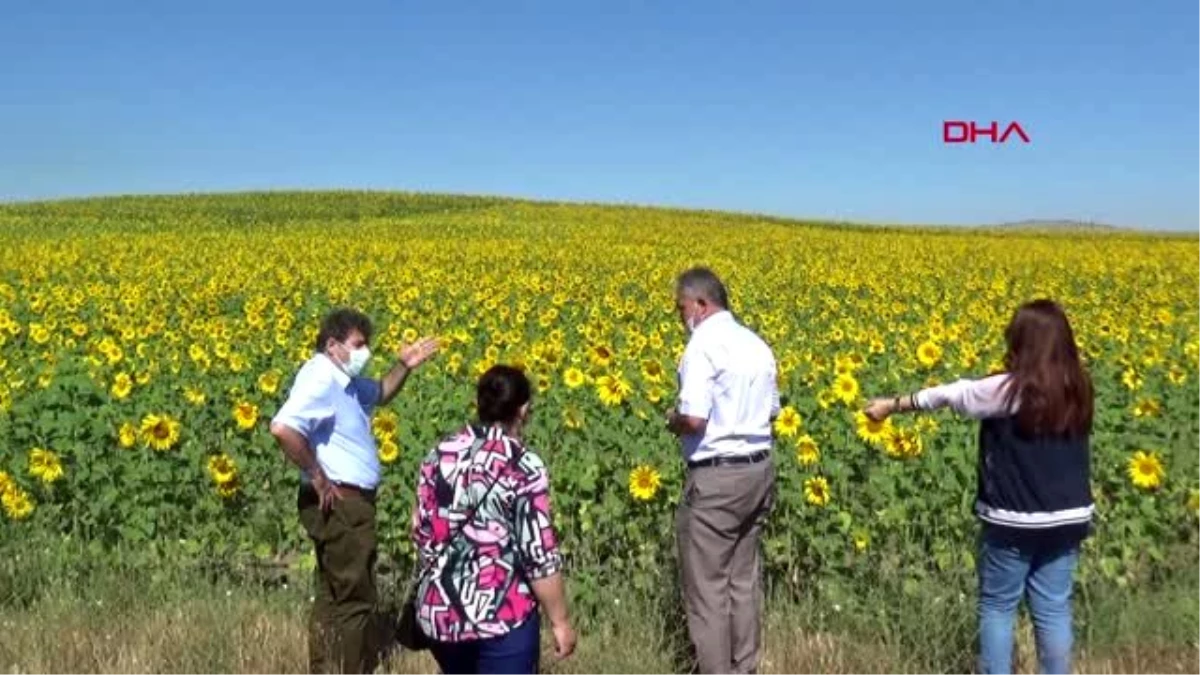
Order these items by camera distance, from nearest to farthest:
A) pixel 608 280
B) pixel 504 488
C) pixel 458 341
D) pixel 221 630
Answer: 1. pixel 504 488
2. pixel 221 630
3. pixel 458 341
4. pixel 608 280

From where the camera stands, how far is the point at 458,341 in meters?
10.2

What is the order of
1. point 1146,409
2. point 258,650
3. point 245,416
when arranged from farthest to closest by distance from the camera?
point 1146,409
point 245,416
point 258,650

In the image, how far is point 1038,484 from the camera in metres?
3.70

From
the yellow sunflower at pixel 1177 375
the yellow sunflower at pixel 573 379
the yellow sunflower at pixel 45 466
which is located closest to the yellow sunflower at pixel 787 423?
the yellow sunflower at pixel 573 379

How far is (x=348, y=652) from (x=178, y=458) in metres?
2.43

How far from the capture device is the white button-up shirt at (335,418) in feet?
13.1

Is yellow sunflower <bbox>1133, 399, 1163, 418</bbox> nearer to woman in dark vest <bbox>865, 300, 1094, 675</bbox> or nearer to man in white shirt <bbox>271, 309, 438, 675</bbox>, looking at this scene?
woman in dark vest <bbox>865, 300, 1094, 675</bbox>

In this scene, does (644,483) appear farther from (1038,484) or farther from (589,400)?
(589,400)

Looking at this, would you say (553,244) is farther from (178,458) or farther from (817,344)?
(178,458)

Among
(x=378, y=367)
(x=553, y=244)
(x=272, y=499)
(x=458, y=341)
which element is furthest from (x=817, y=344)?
(x=553, y=244)

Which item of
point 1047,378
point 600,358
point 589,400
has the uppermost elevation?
point 1047,378

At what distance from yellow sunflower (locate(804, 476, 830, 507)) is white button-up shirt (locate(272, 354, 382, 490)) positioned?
6.53 ft

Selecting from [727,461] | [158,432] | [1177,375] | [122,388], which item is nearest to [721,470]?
[727,461]

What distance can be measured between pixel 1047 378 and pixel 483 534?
1852 mm
